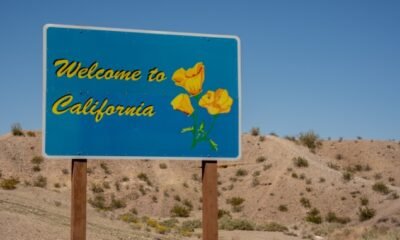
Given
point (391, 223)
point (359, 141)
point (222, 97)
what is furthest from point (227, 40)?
point (359, 141)

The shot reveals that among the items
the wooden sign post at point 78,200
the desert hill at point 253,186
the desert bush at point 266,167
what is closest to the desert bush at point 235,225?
the desert hill at point 253,186

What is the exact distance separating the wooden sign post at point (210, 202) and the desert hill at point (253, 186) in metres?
25.8

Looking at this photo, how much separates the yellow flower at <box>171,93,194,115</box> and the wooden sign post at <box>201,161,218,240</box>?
0.83 metres

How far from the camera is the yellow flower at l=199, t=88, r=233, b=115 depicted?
9.20 metres

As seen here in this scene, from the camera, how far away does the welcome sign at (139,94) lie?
28.4ft

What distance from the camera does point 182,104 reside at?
9141 mm

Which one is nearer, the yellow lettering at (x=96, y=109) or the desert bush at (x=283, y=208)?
the yellow lettering at (x=96, y=109)

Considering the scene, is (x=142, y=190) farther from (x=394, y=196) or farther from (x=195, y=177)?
(x=394, y=196)

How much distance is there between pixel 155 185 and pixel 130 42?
44888 millimetres

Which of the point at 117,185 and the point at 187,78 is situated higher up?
the point at 187,78

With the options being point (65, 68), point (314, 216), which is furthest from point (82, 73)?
point (314, 216)

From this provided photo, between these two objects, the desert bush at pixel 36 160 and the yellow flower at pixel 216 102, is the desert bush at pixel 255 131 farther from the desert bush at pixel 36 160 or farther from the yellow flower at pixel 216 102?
the yellow flower at pixel 216 102

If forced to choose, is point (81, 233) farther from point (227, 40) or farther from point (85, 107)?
point (227, 40)

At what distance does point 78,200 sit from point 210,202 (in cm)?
196
